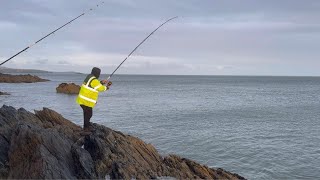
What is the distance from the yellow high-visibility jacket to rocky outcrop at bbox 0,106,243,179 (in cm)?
128

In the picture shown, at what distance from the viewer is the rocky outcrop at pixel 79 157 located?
10281 mm

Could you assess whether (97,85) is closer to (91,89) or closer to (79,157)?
(91,89)

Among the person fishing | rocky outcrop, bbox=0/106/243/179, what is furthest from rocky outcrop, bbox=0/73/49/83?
the person fishing

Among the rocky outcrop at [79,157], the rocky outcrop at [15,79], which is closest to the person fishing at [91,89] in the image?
the rocky outcrop at [79,157]

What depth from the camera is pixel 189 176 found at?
575 inches

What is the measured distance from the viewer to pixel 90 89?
1266 centimetres

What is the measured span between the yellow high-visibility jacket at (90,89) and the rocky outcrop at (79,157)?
1.28m

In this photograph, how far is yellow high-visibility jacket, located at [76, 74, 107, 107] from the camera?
12.5 metres

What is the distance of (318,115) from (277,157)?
96.3 feet

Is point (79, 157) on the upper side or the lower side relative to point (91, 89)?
lower

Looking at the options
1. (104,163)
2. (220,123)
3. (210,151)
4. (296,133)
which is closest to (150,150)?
(104,163)

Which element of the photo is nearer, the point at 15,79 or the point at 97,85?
the point at 97,85

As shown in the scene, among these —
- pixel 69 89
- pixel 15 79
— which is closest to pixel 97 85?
pixel 69 89

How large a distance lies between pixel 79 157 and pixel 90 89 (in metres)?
2.38
